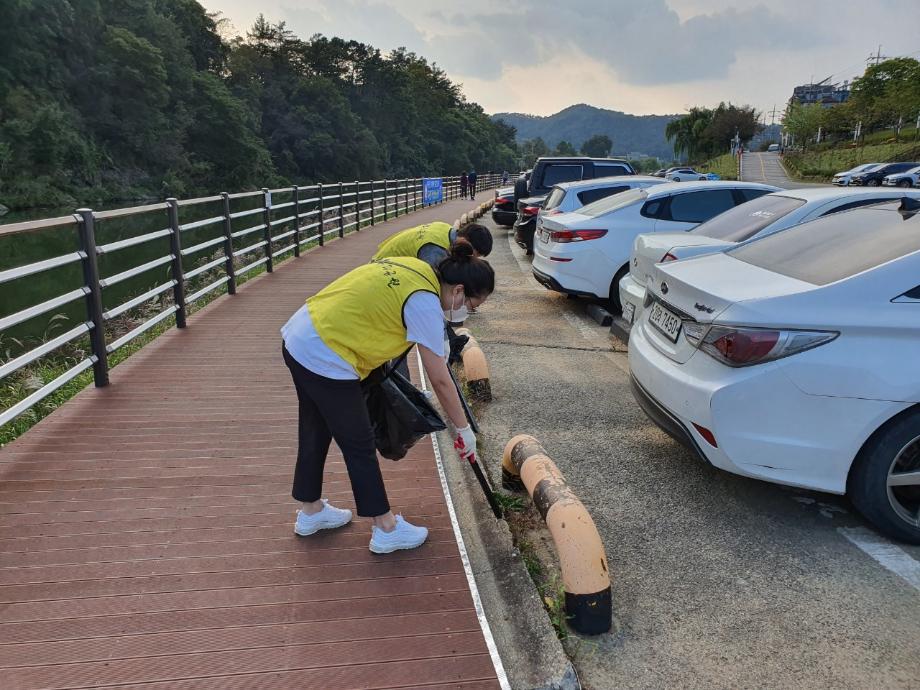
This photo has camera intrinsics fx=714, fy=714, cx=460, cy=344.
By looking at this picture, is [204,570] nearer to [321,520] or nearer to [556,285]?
[321,520]

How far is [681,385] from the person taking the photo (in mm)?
3434

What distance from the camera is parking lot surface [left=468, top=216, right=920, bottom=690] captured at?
2.53 meters

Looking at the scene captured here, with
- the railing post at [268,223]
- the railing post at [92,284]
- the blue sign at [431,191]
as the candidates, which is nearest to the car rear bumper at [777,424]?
the railing post at [92,284]

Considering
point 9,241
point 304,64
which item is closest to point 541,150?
point 304,64

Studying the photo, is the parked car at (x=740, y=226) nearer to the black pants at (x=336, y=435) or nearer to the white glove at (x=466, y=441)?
the white glove at (x=466, y=441)

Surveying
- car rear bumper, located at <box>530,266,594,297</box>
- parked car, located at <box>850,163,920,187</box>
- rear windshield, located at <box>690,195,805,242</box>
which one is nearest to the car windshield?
car rear bumper, located at <box>530,266,594,297</box>

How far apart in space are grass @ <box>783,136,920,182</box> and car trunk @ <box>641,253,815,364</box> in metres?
50.9

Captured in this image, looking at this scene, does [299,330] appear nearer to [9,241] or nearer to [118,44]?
[9,241]

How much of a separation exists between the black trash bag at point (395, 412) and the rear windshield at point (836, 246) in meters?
1.96

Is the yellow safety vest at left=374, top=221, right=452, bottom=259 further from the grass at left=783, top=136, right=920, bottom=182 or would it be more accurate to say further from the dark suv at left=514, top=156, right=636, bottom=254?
the grass at left=783, top=136, right=920, bottom=182

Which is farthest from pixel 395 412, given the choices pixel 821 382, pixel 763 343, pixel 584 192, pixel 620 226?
pixel 584 192

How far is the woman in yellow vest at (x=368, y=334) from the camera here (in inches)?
105

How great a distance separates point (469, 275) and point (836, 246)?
219cm

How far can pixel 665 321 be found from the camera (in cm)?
386
